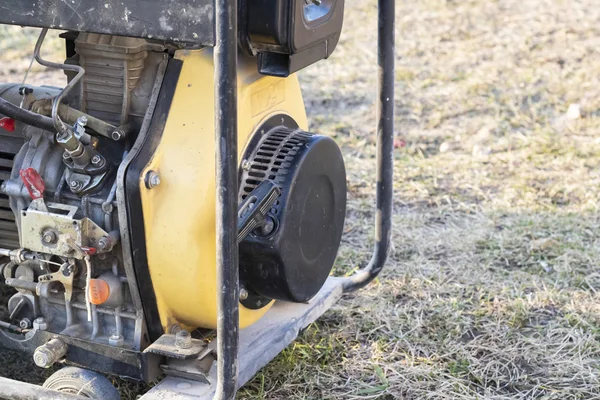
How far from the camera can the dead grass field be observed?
270 cm

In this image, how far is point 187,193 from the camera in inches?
83.6

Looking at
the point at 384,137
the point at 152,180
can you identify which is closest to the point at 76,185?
the point at 152,180

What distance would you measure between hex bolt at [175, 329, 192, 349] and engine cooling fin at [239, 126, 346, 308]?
0.21m

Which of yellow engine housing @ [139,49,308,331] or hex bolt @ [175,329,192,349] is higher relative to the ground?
yellow engine housing @ [139,49,308,331]

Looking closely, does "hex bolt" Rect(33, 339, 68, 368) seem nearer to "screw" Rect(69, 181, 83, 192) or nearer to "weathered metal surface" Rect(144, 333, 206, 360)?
"weathered metal surface" Rect(144, 333, 206, 360)

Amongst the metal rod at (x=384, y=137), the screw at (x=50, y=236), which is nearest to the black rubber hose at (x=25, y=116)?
the screw at (x=50, y=236)

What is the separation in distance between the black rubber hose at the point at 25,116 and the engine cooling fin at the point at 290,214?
1.68 ft

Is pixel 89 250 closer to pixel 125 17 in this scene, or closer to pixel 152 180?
pixel 152 180

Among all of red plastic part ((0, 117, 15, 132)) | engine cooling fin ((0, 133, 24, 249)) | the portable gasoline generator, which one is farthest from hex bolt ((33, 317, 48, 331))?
red plastic part ((0, 117, 15, 132))

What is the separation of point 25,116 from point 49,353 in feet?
2.07

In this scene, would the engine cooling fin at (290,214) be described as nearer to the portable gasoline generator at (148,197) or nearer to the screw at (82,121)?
the portable gasoline generator at (148,197)

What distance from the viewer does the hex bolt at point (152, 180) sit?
2088 millimetres

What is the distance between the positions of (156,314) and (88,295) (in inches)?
7.4

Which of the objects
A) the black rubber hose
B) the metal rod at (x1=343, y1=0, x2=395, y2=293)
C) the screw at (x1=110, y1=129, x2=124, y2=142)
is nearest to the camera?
the black rubber hose
